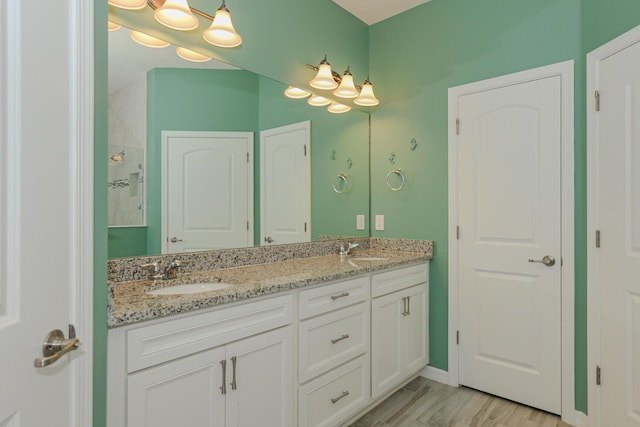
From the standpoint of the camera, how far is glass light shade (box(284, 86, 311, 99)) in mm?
2457

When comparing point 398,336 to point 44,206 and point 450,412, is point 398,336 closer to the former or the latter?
point 450,412

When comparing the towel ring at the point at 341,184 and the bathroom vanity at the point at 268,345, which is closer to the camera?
the bathroom vanity at the point at 268,345

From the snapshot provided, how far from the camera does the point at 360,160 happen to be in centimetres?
302

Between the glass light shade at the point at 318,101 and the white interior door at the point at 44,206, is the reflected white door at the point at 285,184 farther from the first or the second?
the white interior door at the point at 44,206

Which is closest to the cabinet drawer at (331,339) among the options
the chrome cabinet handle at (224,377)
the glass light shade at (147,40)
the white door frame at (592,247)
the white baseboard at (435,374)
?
the chrome cabinet handle at (224,377)

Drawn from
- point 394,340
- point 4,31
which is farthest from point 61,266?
point 394,340

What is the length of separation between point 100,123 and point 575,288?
2478mm

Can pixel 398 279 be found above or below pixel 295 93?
below

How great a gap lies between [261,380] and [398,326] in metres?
1.13

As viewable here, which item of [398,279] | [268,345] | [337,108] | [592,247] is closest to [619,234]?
[592,247]

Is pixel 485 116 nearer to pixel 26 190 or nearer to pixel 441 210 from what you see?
pixel 441 210

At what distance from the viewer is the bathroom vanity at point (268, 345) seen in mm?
1244

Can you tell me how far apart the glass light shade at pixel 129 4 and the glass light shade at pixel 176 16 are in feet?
0.24

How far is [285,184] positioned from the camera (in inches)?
94.7
